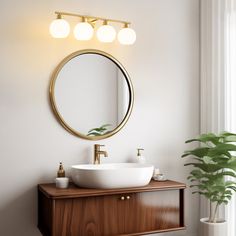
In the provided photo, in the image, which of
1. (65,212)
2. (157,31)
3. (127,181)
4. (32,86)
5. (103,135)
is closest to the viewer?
(65,212)

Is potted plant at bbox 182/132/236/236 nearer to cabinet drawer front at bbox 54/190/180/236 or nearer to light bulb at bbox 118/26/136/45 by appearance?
cabinet drawer front at bbox 54/190/180/236

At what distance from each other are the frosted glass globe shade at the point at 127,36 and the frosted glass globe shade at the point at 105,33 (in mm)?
86

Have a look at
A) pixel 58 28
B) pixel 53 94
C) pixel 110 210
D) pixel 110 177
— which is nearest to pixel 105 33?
pixel 58 28

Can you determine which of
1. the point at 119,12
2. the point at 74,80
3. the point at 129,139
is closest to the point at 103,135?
the point at 129,139

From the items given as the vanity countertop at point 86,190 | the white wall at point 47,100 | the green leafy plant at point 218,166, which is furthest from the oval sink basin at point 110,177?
the green leafy plant at point 218,166

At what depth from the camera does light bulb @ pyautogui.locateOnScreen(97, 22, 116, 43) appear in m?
3.06

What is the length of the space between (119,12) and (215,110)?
1.16m

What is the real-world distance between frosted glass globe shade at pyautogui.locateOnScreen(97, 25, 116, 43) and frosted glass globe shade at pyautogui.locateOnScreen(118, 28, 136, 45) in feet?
0.28

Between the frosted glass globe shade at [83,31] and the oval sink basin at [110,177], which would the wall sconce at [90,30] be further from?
the oval sink basin at [110,177]

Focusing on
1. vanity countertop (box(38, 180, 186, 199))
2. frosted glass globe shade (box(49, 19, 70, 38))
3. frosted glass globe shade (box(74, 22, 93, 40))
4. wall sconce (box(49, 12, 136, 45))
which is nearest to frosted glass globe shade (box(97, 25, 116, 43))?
wall sconce (box(49, 12, 136, 45))

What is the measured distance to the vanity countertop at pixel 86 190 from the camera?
2580mm

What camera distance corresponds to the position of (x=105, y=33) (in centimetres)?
306

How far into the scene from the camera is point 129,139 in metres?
A: 3.31

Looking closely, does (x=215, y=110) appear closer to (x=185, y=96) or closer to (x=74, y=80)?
(x=185, y=96)
